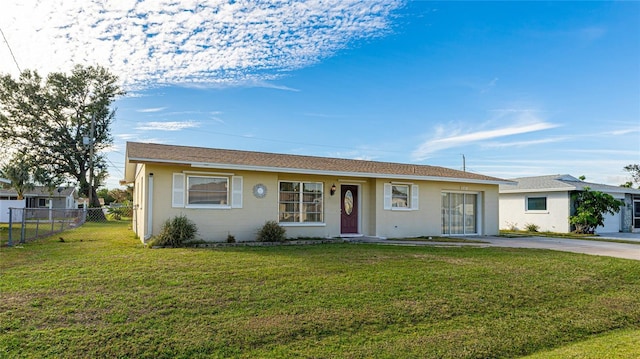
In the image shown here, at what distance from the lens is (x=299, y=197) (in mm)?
13523

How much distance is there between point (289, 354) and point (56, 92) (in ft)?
125

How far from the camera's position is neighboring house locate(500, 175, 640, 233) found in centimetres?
2062

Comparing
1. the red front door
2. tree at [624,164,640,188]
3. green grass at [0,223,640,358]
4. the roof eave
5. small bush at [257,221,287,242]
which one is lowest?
green grass at [0,223,640,358]

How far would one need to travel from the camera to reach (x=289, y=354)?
453 cm

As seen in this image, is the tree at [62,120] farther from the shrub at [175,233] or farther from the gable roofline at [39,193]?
the shrub at [175,233]

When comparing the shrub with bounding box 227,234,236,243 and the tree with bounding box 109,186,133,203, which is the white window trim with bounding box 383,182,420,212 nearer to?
the shrub with bounding box 227,234,236,243

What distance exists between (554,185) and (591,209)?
2041 mm

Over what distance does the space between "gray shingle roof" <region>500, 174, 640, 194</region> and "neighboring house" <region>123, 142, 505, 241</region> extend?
220 inches

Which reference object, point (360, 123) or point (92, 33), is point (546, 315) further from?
point (360, 123)

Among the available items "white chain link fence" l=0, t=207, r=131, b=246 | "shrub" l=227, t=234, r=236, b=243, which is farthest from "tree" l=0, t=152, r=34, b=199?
"shrub" l=227, t=234, r=236, b=243

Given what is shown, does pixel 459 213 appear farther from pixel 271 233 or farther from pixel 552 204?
pixel 271 233

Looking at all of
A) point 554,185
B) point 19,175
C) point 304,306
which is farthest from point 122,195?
point 304,306

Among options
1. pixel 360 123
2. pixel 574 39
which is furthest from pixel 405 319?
pixel 360 123

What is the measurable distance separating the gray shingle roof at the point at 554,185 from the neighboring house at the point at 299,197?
18.3 ft
